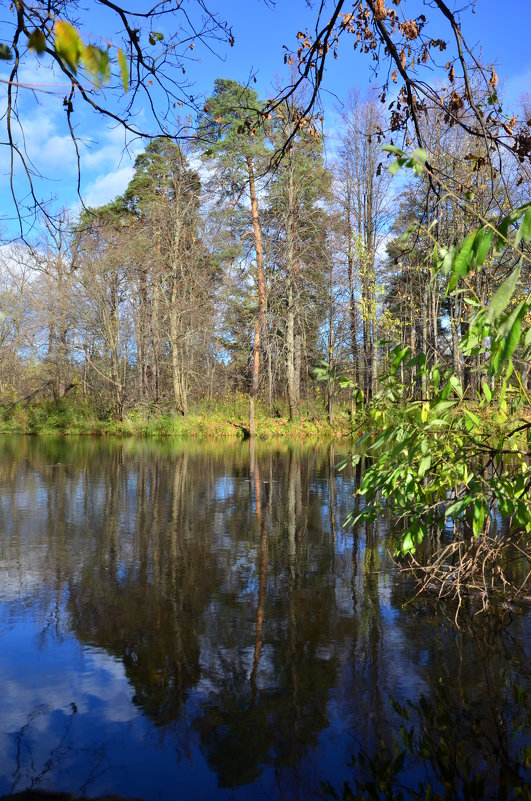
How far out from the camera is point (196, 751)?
3.20 metres

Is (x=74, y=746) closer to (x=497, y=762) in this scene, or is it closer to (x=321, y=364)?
(x=497, y=762)

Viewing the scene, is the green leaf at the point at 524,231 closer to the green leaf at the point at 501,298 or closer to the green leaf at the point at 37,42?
the green leaf at the point at 501,298

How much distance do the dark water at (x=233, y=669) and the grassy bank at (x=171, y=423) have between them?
20177mm

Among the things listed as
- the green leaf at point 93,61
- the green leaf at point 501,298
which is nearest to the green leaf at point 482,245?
the green leaf at point 501,298

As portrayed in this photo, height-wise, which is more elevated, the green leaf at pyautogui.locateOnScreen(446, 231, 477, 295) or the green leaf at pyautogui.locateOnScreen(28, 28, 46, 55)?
the green leaf at pyautogui.locateOnScreen(28, 28, 46, 55)

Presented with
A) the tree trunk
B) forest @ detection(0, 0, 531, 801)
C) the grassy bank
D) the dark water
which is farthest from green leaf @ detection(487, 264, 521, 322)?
the tree trunk

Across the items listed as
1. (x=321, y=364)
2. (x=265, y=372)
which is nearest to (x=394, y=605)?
(x=321, y=364)

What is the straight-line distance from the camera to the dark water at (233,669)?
Answer: 3082 millimetres

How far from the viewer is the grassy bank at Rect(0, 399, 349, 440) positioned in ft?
94.2

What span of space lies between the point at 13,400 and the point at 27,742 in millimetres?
35609

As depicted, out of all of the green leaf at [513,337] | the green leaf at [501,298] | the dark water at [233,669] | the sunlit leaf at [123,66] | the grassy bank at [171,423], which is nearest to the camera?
the green leaf at [501,298]

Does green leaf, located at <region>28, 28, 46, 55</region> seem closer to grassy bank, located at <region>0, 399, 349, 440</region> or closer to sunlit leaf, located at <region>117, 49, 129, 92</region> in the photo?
sunlit leaf, located at <region>117, 49, 129, 92</region>

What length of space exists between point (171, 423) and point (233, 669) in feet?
85.0

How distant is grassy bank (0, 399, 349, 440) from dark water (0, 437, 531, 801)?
20.2 m
